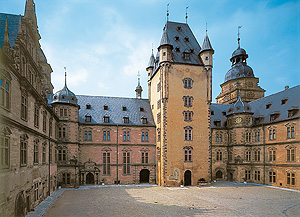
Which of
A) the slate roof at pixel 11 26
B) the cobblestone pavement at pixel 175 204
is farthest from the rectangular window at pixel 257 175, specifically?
the slate roof at pixel 11 26

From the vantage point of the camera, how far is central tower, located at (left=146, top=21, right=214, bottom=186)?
125 ft

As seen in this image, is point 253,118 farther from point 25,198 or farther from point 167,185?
point 25,198

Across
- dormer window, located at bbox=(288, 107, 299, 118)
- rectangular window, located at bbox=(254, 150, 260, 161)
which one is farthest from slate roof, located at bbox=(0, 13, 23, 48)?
rectangular window, located at bbox=(254, 150, 260, 161)

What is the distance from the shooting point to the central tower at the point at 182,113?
125 feet

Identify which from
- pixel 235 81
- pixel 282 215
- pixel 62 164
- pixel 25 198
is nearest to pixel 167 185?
pixel 62 164

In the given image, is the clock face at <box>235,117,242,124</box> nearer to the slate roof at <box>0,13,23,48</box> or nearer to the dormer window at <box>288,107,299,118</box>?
the dormer window at <box>288,107,299,118</box>

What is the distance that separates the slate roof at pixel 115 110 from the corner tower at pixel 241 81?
81.4 ft

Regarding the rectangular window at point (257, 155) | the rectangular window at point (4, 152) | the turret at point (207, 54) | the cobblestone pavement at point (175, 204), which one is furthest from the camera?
the rectangular window at point (257, 155)

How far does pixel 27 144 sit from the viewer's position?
18.7 meters

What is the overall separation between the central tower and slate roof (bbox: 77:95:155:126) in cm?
358

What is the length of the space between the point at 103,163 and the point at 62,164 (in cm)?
716

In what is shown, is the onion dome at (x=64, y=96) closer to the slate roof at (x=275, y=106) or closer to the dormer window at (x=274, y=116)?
the slate roof at (x=275, y=106)

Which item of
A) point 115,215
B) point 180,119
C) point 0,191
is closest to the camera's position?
point 0,191

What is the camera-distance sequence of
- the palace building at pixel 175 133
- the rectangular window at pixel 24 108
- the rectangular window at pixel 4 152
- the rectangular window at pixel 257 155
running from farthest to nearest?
1. the rectangular window at pixel 257 155
2. the palace building at pixel 175 133
3. the rectangular window at pixel 24 108
4. the rectangular window at pixel 4 152
